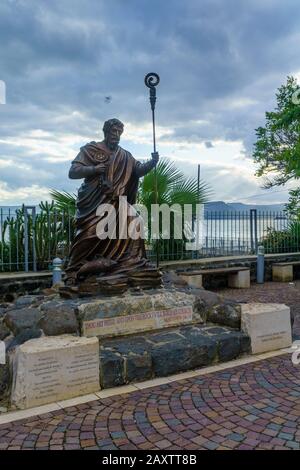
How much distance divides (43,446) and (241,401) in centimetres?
164

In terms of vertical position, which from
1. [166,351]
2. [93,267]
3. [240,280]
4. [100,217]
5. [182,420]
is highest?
[100,217]

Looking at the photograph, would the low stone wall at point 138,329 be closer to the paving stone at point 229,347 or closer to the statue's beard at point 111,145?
the paving stone at point 229,347

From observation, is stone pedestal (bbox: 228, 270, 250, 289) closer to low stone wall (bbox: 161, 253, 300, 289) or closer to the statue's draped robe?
low stone wall (bbox: 161, 253, 300, 289)

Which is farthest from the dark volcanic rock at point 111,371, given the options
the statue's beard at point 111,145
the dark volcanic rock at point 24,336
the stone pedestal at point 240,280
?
the stone pedestal at point 240,280

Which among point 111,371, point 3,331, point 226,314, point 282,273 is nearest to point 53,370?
point 111,371

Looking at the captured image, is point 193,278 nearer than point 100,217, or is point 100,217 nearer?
point 100,217

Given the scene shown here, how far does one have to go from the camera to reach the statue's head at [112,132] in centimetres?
558

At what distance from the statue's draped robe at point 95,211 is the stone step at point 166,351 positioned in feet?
3.65

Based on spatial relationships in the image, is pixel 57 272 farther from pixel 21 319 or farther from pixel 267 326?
pixel 267 326

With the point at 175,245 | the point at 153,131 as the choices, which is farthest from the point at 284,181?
the point at 153,131

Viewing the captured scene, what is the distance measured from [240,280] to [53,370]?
7.22m

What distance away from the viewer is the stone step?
13.4 feet

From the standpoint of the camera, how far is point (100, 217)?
17.9ft

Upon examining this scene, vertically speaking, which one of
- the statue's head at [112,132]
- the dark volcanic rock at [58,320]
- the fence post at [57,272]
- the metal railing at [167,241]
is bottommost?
the dark volcanic rock at [58,320]
